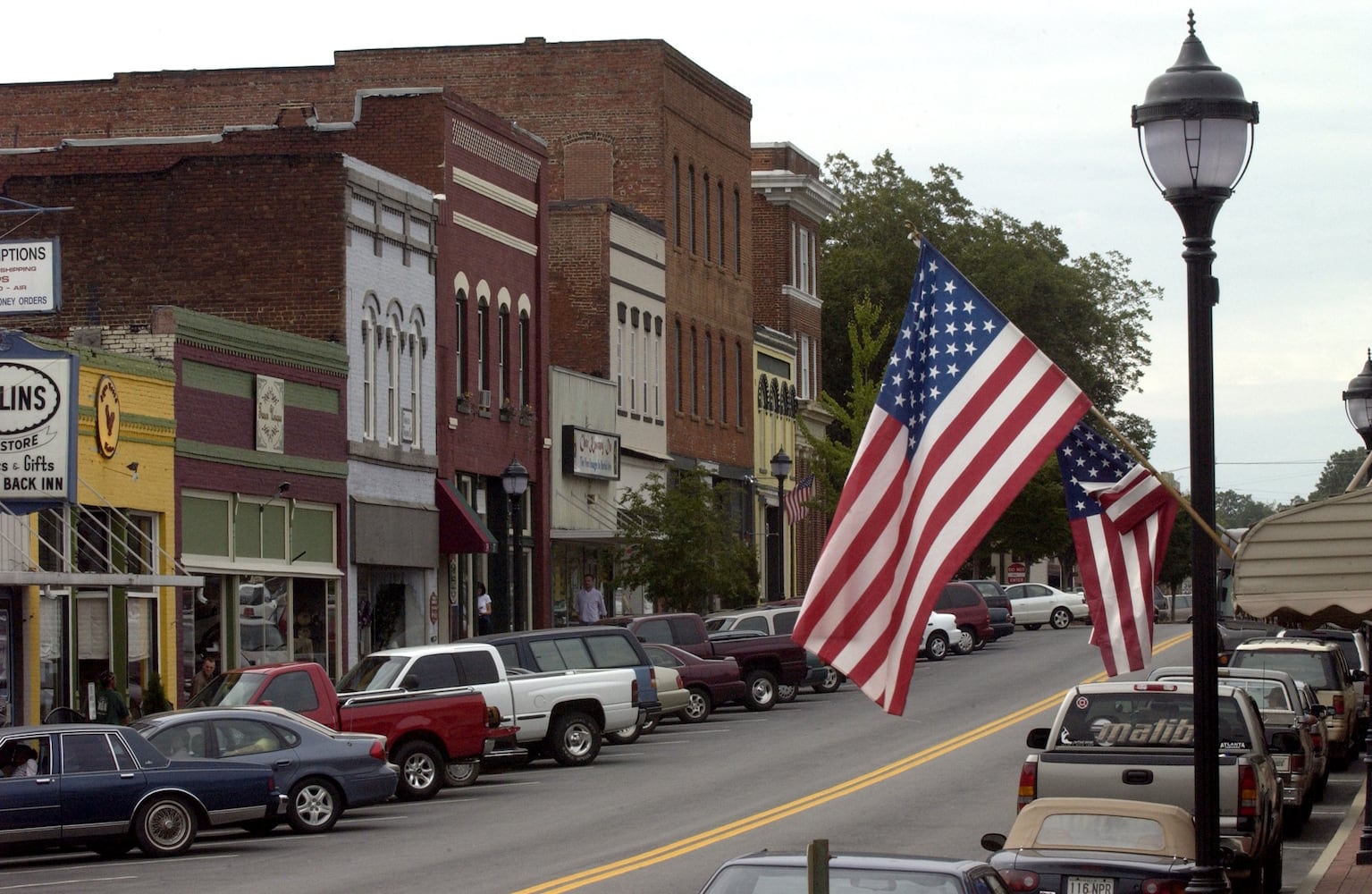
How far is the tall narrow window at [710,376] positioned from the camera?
204 feet

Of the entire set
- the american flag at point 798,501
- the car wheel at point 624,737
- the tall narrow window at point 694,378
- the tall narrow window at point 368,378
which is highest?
the tall narrow window at point 694,378

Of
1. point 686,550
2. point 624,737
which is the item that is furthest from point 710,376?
point 624,737

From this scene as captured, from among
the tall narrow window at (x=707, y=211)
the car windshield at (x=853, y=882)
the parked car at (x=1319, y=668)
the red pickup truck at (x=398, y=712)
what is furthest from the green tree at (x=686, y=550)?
the car windshield at (x=853, y=882)

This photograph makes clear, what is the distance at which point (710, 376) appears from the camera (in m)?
62.7

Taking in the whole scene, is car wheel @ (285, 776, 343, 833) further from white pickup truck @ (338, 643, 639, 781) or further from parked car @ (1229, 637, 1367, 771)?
parked car @ (1229, 637, 1367, 771)

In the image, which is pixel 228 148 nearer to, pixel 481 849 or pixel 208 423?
pixel 208 423

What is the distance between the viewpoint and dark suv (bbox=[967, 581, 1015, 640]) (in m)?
56.3

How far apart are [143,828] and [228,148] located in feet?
87.2

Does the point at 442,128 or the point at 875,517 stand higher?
the point at 442,128

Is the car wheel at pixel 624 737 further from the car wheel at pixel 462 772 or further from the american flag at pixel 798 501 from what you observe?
the american flag at pixel 798 501

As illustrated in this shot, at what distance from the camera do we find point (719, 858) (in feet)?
64.8

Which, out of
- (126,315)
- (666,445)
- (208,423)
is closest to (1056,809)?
(208,423)

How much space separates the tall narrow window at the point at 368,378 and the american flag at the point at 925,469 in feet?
94.1

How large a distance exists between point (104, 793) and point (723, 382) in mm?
44015
